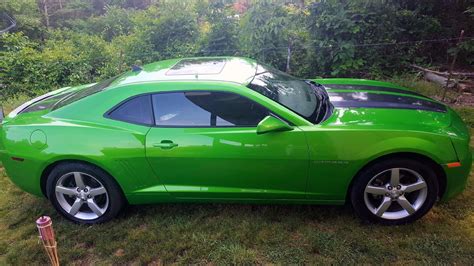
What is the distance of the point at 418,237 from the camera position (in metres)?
2.82

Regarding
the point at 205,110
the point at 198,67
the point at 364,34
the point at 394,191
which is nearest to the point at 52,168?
the point at 205,110

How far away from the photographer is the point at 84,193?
3.18m

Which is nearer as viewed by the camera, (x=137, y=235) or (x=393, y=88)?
(x=137, y=235)

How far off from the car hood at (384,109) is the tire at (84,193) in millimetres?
1993

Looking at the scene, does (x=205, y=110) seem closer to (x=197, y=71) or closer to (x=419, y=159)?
(x=197, y=71)

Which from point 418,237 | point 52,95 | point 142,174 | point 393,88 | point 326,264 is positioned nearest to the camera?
point 326,264

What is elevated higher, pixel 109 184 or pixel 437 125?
pixel 437 125

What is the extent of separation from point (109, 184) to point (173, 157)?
69 cm

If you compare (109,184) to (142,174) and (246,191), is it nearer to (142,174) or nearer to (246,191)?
(142,174)

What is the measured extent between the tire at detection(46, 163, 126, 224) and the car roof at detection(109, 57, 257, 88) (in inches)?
32.5

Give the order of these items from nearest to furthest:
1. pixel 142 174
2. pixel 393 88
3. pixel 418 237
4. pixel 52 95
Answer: pixel 418 237 < pixel 142 174 < pixel 393 88 < pixel 52 95

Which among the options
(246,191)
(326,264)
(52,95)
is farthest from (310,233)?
(52,95)

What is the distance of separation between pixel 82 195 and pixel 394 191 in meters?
2.71

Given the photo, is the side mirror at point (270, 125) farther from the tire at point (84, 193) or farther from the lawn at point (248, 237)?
the tire at point (84, 193)
